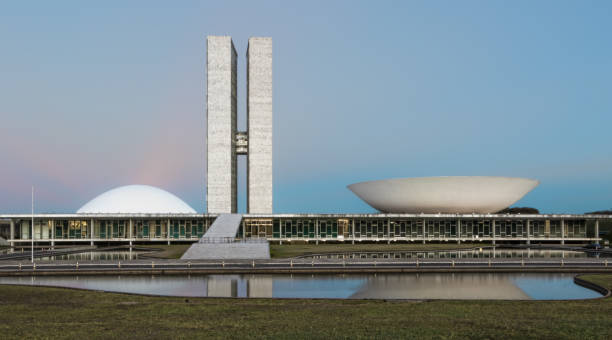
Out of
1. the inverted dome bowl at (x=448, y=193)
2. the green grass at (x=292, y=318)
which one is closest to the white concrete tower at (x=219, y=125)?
the inverted dome bowl at (x=448, y=193)

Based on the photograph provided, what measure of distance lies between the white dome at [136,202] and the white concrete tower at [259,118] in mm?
13366

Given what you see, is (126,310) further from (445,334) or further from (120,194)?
(120,194)

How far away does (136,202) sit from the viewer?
290 ft

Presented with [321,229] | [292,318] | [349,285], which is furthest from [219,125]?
[292,318]

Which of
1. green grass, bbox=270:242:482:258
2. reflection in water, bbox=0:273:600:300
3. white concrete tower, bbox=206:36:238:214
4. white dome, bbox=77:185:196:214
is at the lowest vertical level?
green grass, bbox=270:242:482:258

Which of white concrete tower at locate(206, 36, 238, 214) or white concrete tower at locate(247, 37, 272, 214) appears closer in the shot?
white concrete tower at locate(206, 36, 238, 214)

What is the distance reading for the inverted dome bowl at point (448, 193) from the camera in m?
65.5

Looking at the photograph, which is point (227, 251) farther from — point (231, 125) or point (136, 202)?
point (136, 202)

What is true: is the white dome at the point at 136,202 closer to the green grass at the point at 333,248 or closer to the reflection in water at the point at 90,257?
the green grass at the point at 333,248

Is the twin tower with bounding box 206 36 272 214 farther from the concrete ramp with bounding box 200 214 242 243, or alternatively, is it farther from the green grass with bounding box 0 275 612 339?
the green grass with bounding box 0 275 612 339

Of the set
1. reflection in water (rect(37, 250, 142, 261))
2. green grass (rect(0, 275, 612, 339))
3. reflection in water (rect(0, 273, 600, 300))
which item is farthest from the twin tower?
green grass (rect(0, 275, 612, 339))

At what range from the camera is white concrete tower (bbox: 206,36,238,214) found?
274 ft

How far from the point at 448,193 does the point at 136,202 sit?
51180mm

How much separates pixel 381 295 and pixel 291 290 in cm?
373
